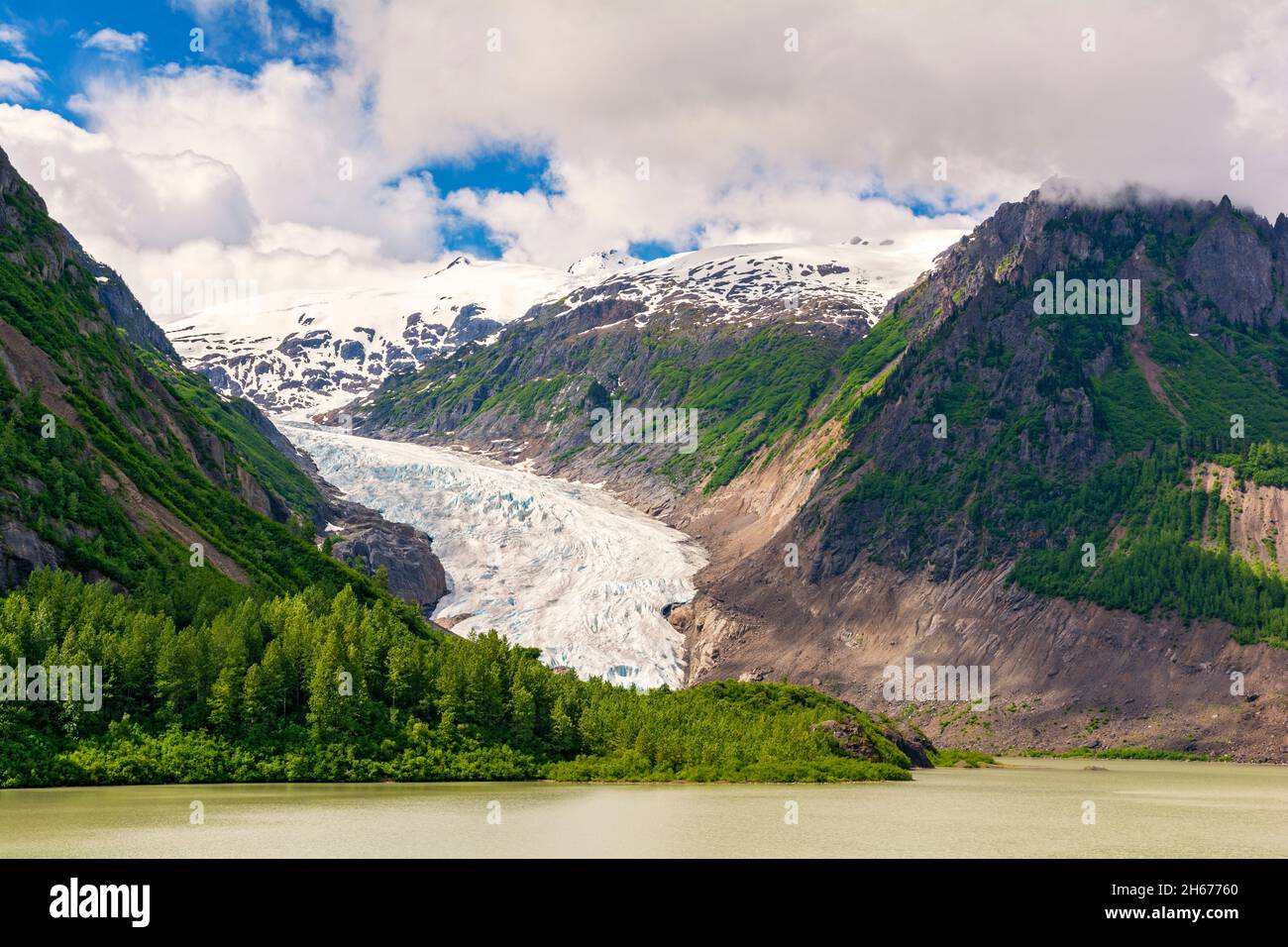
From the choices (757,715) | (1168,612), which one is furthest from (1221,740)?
(757,715)

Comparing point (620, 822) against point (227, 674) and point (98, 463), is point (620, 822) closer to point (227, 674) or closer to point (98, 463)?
point (227, 674)

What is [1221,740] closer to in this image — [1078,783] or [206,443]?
[1078,783]

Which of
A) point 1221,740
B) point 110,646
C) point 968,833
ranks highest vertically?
point 110,646

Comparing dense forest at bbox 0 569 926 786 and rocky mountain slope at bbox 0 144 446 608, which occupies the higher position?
rocky mountain slope at bbox 0 144 446 608

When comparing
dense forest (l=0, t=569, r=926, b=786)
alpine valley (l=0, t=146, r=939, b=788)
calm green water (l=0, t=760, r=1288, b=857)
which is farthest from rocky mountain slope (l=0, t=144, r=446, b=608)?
calm green water (l=0, t=760, r=1288, b=857)

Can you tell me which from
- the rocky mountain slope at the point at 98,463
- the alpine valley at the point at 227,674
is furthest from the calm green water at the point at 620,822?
the rocky mountain slope at the point at 98,463

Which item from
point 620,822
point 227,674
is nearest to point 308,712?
point 227,674

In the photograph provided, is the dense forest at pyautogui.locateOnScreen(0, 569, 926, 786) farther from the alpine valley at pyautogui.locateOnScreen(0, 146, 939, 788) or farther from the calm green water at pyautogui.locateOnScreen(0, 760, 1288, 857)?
the calm green water at pyautogui.locateOnScreen(0, 760, 1288, 857)
